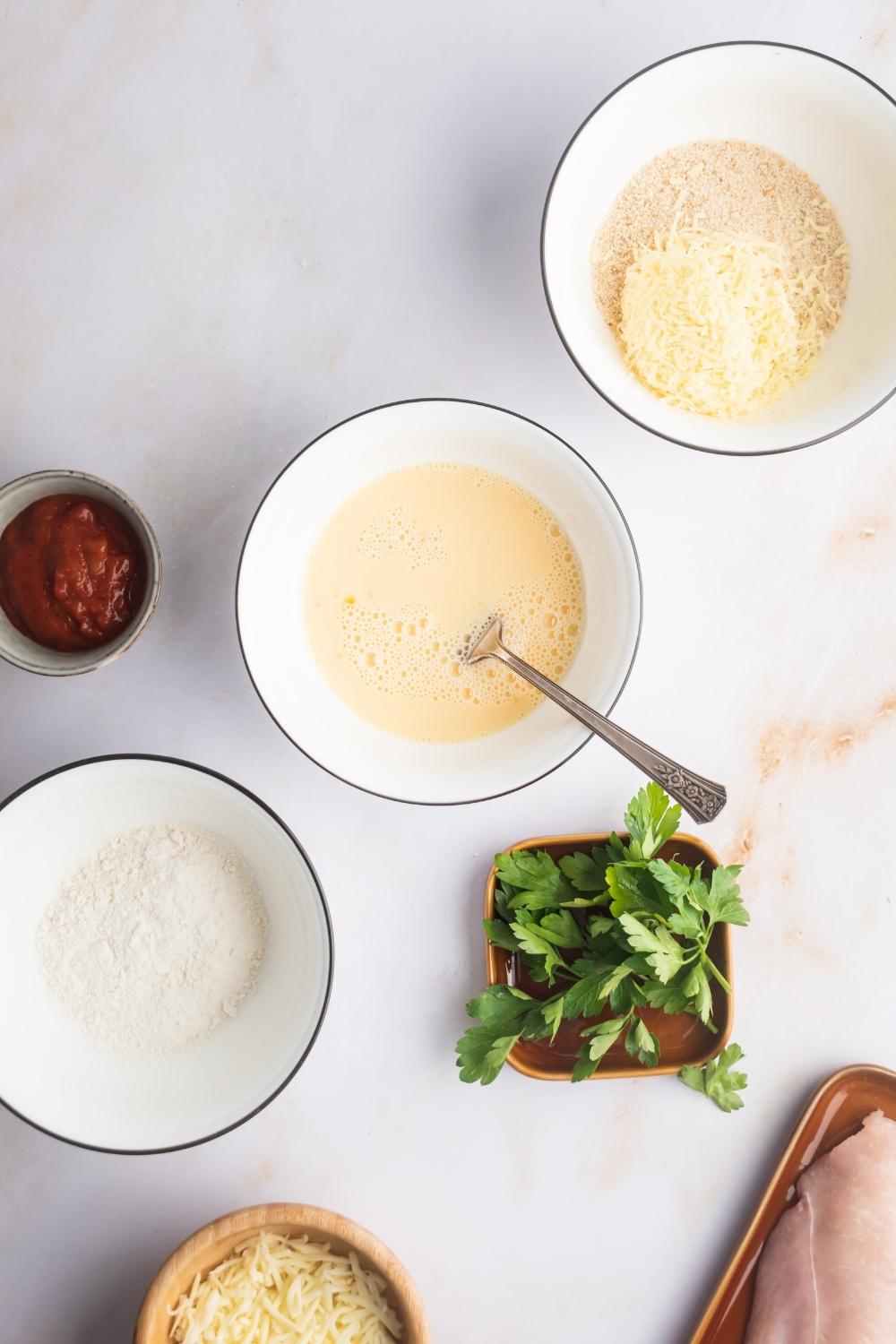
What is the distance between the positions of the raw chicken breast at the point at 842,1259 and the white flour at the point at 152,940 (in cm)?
111

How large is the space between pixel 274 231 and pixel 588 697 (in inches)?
40.1

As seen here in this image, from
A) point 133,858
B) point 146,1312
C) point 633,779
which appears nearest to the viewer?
point 146,1312

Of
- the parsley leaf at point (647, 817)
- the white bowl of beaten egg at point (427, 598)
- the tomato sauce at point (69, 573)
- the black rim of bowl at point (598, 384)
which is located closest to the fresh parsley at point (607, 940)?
the parsley leaf at point (647, 817)

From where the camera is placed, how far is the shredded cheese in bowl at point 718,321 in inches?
62.4

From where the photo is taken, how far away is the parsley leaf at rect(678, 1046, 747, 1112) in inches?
68.9

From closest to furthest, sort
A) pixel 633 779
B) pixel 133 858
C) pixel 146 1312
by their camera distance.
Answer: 1. pixel 146 1312
2. pixel 133 858
3. pixel 633 779

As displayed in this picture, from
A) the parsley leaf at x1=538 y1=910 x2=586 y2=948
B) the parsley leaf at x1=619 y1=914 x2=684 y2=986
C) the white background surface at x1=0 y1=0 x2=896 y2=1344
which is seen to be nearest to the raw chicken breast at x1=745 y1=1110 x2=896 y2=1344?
the white background surface at x1=0 y1=0 x2=896 y2=1344

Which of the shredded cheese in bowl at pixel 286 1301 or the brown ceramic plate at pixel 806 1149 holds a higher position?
the brown ceramic plate at pixel 806 1149

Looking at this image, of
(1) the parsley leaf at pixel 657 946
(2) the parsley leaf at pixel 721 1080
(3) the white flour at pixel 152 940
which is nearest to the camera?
(1) the parsley leaf at pixel 657 946

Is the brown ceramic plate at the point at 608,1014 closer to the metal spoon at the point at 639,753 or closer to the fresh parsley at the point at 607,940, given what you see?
the fresh parsley at the point at 607,940

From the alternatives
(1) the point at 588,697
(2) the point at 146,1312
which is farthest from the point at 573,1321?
(1) the point at 588,697

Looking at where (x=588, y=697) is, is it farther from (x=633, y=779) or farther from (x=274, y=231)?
(x=274, y=231)

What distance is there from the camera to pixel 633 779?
69.6 inches

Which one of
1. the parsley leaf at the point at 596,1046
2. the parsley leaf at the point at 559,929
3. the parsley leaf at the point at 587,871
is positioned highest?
the parsley leaf at the point at 587,871
